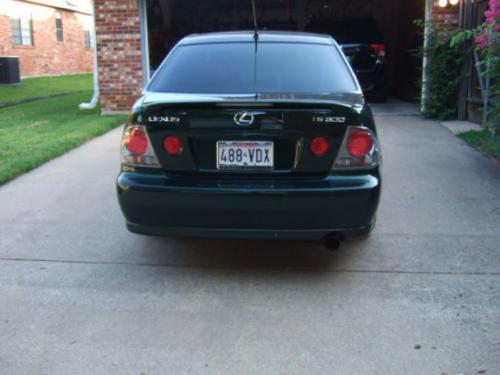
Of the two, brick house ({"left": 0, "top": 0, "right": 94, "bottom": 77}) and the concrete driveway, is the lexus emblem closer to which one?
the concrete driveway

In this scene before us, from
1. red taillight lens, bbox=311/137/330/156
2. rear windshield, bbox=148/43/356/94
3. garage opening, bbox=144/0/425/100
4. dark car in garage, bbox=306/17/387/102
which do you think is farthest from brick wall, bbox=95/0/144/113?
red taillight lens, bbox=311/137/330/156

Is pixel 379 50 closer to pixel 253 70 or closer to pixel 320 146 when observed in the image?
pixel 253 70

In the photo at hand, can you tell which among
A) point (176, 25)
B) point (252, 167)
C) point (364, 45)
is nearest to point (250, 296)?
point (252, 167)

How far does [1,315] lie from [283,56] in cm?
275

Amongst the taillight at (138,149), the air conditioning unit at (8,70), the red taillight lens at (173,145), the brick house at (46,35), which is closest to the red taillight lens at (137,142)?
the taillight at (138,149)

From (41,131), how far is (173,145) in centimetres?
692

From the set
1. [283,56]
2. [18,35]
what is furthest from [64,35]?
[283,56]

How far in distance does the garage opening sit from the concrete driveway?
891 cm

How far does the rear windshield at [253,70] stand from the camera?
4348 millimetres

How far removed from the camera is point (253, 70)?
Result: 4566mm

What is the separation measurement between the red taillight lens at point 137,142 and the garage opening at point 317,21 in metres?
10.4

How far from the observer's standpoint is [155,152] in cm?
394

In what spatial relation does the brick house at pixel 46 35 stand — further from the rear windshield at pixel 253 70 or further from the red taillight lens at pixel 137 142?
the red taillight lens at pixel 137 142

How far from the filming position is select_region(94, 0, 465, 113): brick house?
1133 centimetres
